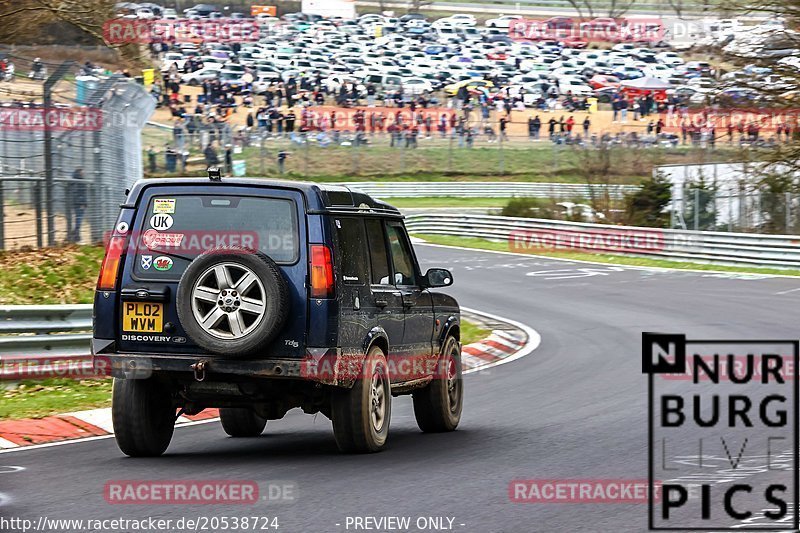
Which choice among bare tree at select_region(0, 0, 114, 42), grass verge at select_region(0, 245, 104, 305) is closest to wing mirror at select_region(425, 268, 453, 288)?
grass verge at select_region(0, 245, 104, 305)

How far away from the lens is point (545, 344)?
16969 mm

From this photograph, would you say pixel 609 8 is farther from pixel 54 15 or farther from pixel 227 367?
pixel 227 367

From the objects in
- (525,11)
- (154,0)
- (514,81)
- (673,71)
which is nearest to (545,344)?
(514,81)

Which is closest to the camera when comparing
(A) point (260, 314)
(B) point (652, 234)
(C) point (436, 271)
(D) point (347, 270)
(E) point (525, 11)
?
(A) point (260, 314)

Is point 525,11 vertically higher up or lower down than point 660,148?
higher up

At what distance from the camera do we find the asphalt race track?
629 centimetres

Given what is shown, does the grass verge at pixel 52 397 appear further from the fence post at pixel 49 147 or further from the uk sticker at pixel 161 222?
the fence post at pixel 49 147

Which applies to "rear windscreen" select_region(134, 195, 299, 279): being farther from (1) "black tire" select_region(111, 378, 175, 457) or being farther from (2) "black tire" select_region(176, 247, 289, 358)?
(1) "black tire" select_region(111, 378, 175, 457)

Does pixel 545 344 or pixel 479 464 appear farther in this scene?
pixel 545 344

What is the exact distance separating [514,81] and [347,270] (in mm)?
62359

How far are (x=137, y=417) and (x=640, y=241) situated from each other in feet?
84.6

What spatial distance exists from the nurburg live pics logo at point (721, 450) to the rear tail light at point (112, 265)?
11.7ft

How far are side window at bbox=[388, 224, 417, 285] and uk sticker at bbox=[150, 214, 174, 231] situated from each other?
1.94 meters

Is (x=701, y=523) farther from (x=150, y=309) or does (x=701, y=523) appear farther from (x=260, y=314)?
(x=150, y=309)
